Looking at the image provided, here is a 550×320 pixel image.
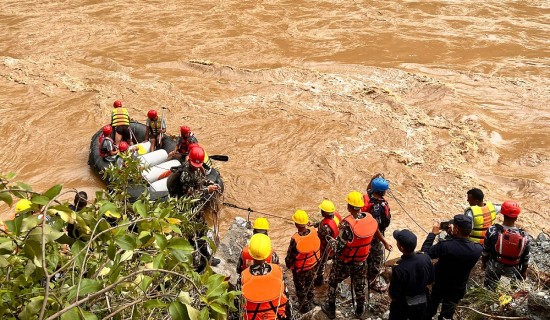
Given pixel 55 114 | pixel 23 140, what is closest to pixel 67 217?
pixel 23 140

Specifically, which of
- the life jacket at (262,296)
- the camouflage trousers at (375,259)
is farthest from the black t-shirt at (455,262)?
the life jacket at (262,296)

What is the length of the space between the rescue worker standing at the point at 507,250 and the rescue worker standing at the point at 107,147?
6517 millimetres

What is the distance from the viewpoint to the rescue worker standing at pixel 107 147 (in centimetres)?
852

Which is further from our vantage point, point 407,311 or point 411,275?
point 407,311

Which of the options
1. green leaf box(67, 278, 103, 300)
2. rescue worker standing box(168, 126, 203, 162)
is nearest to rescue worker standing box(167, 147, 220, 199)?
rescue worker standing box(168, 126, 203, 162)

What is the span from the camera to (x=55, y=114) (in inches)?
464

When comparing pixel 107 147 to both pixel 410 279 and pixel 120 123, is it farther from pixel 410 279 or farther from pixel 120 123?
pixel 410 279

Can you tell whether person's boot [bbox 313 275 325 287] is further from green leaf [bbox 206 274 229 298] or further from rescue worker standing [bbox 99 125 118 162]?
rescue worker standing [bbox 99 125 118 162]

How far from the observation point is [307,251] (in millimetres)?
4867

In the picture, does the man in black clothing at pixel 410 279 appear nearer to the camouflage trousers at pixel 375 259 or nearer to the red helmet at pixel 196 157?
the camouflage trousers at pixel 375 259

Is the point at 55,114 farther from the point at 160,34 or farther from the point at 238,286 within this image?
the point at 238,286

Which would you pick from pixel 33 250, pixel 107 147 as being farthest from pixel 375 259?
pixel 107 147

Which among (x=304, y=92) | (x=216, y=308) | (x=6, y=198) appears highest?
(x=6, y=198)

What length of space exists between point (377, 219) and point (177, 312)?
13.2ft
